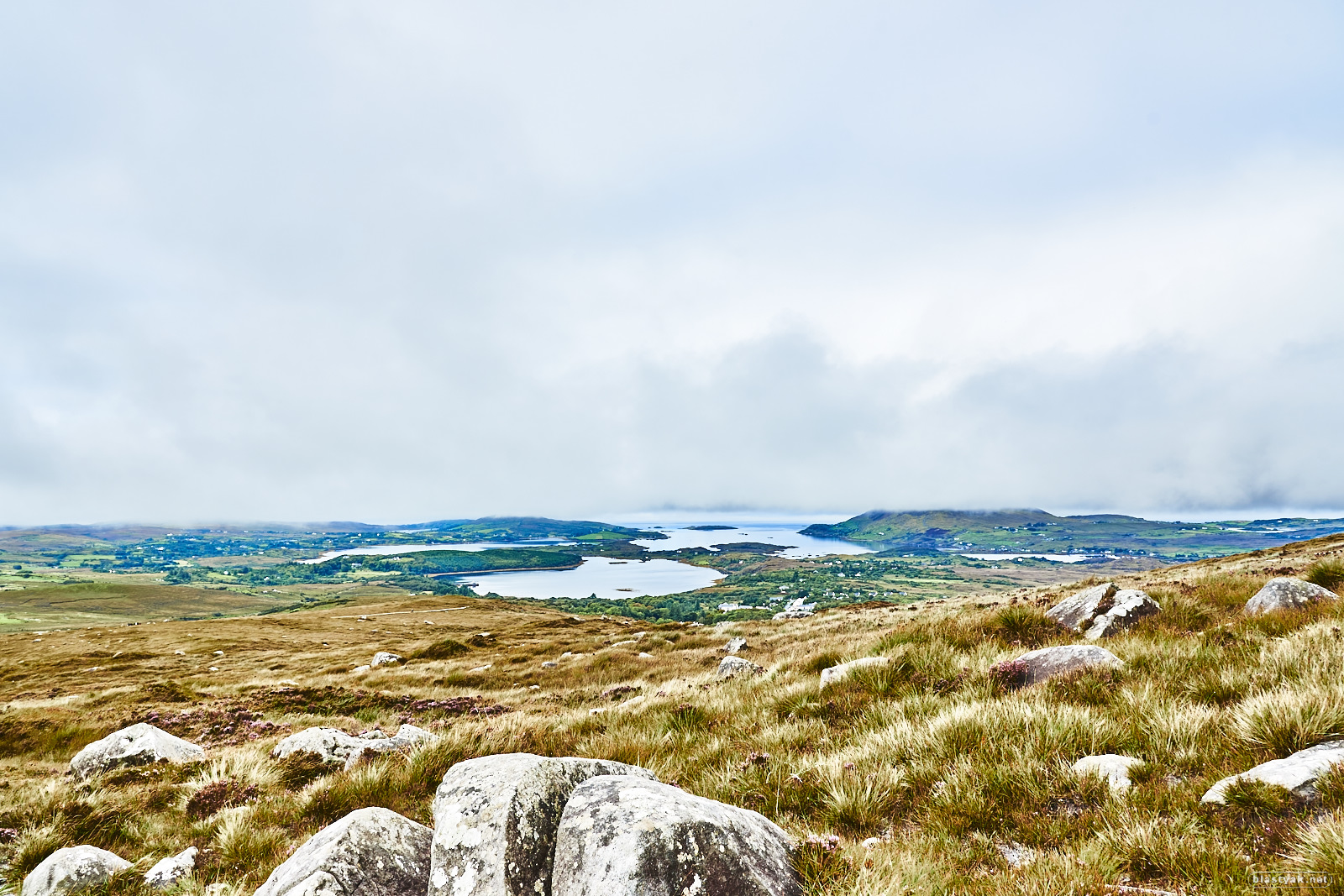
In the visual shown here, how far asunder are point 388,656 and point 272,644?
110 ft

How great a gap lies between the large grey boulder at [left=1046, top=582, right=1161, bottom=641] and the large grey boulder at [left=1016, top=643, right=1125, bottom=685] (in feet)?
9.47

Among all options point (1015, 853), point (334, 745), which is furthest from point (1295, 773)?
point (334, 745)

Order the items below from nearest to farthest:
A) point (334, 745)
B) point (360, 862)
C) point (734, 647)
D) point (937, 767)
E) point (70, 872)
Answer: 1. point (360, 862)
2. point (937, 767)
3. point (70, 872)
4. point (334, 745)
5. point (734, 647)

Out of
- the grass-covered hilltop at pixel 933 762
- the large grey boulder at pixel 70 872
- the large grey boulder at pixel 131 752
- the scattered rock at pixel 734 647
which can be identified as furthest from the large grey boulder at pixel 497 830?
the scattered rock at pixel 734 647

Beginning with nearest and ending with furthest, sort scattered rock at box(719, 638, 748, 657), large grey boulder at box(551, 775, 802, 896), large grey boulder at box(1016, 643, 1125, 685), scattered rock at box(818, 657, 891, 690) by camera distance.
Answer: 1. large grey boulder at box(551, 775, 802, 896)
2. large grey boulder at box(1016, 643, 1125, 685)
3. scattered rock at box(818, 657, 891, 690)
4. scattered rock at box(719, 638, 748, 657)

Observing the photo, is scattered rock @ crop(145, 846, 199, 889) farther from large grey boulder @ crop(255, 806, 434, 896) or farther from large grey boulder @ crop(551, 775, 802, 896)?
large grey boulder @ crop(551, 775, 802, 896)

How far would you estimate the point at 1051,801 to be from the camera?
4.61m

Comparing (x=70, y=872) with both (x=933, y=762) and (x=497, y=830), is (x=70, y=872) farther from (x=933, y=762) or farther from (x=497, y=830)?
(x=933, y=762)

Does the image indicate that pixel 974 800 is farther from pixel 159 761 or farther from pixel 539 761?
pixel 159 761

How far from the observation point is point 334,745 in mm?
10031

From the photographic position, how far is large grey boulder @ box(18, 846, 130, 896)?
5.33m

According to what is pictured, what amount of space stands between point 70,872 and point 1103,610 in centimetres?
1735

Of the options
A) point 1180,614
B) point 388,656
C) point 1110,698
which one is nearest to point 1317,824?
point 1110,698

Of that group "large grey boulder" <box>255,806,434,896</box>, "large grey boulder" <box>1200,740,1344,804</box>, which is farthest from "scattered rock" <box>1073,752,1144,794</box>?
"large grey boulder" <box>255,806,434,896</box>
